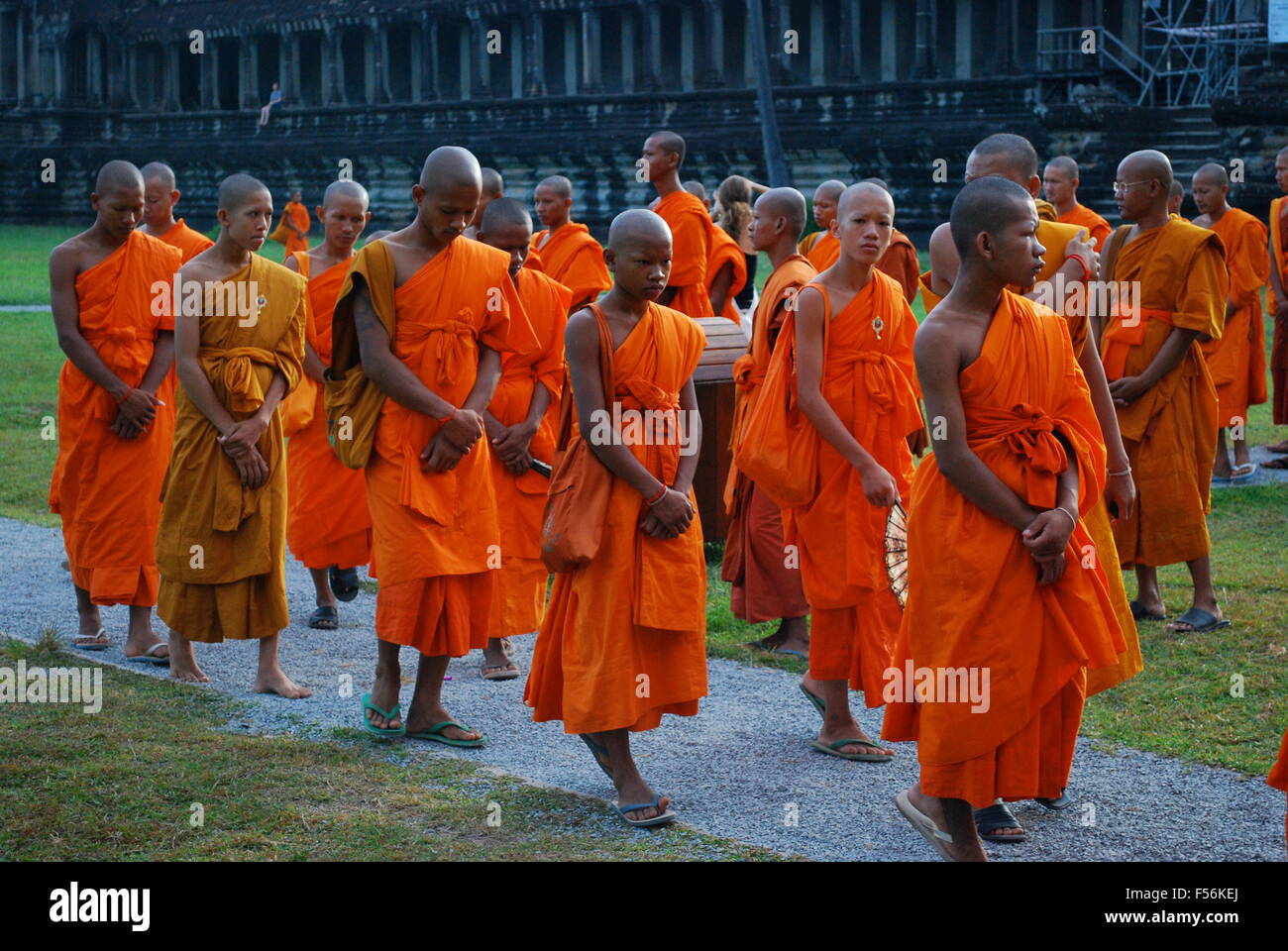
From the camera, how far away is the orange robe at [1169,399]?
6172mm

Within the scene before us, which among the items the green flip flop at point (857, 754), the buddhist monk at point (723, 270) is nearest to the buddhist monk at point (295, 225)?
the buddhist monk at point (723, 270)

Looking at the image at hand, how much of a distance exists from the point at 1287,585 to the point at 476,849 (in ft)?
13.5

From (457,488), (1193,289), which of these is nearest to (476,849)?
(457,488)

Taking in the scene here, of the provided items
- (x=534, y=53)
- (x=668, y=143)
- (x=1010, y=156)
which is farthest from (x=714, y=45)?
(x=1010, y=156)

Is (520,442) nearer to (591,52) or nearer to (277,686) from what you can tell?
(277,686)

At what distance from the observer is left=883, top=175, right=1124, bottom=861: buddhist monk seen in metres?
3.73

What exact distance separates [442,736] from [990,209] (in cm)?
231

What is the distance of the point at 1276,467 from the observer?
381 inches

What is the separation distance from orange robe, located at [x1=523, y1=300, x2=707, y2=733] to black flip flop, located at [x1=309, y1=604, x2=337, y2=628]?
7.25 ft

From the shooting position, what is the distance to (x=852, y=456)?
4684 mm

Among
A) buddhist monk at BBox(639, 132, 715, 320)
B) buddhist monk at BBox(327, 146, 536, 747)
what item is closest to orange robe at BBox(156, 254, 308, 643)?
buddhist monk at BBox(327, 146, 536, 747)

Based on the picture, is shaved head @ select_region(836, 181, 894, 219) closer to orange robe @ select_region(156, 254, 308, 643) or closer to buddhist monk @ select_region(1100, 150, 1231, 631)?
buddhist monk @ select_region(1100, 150, 1231, 631)

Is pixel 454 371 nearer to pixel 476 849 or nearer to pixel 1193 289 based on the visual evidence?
pixel 476 849

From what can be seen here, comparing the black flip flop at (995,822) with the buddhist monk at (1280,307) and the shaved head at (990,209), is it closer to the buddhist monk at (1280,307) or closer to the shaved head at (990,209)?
the shaved head at (990,209)
